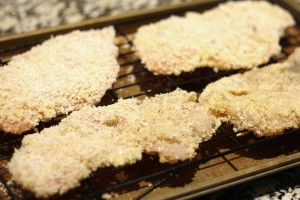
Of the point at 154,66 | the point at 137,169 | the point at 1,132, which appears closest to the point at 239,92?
the point at 154,66

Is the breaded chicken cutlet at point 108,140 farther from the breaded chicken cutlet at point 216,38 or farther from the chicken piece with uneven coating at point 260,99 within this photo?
the breaded chicken cutlet at point 216,38

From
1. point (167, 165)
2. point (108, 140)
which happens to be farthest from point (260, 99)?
point (108, 140)

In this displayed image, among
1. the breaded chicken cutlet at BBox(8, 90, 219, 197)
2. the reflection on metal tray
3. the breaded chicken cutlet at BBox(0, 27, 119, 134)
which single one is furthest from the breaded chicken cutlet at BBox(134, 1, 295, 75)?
the breaded chicken cutlet at BBox(8, 90, 219, 197)

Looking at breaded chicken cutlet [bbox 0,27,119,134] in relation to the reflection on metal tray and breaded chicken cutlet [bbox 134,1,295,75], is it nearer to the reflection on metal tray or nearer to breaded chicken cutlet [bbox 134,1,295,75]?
the reflection on metal tray

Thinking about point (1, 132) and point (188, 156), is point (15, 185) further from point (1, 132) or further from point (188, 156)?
point (188, 156)

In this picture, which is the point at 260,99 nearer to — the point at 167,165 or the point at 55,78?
the point at 167,165
